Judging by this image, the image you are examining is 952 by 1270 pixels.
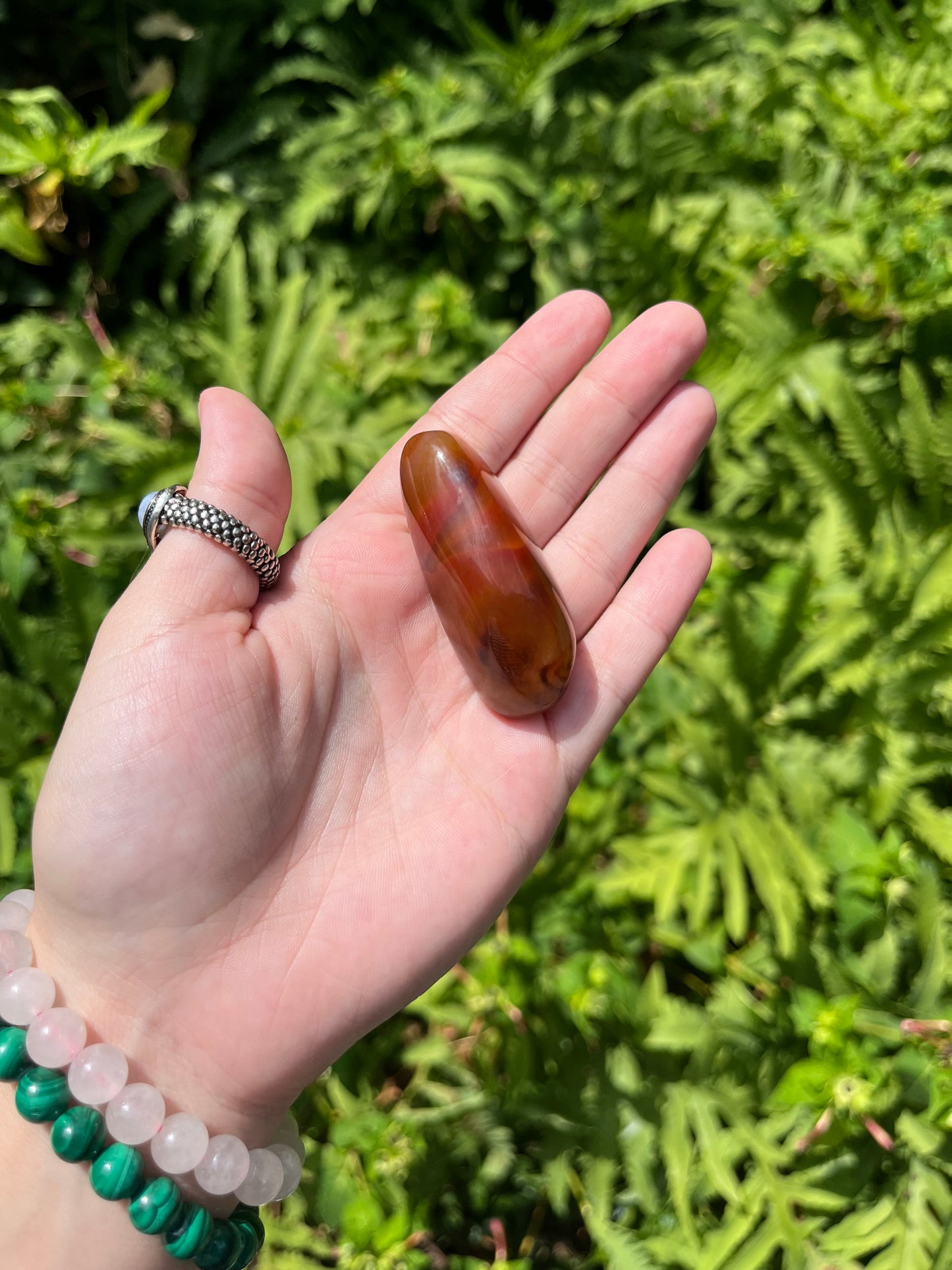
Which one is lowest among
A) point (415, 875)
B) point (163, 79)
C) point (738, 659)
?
point (738, 659)

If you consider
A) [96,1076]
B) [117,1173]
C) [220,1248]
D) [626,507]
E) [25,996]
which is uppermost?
[626,507]

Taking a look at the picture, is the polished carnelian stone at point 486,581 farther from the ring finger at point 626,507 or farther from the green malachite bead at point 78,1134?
the green malachite bead at point 78,1134

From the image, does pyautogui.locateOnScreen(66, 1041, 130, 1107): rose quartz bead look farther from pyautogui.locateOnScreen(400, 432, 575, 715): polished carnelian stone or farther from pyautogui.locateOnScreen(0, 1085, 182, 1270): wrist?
pyautogui.locateOnScreen(400, 432, 575, 715): polished carnelian stone

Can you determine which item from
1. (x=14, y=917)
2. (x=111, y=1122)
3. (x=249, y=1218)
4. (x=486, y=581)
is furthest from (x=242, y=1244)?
(x=486, y=581)

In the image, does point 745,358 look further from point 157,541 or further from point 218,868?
point 218,868

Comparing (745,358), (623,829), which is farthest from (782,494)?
(623,829)

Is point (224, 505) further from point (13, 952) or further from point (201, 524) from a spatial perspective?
point (13, 952)
